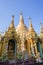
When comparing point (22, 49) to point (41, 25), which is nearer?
point (22, 49)

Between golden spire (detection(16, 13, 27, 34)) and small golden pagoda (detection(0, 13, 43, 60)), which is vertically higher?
golden spire (detection(16, 13, 27, 34))

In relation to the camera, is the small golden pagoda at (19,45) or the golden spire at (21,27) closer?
the small golden pagoda at (19,45)

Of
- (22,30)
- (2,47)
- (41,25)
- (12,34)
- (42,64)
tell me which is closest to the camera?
(42,64)

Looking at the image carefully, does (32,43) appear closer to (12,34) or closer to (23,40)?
(23,40)

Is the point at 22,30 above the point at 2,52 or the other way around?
above

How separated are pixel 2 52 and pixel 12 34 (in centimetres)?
326

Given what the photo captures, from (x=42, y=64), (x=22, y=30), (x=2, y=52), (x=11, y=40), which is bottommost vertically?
(x=42, y=64)

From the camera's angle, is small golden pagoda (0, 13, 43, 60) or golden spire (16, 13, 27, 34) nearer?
small golden pagoda (0, 13, 43, 60)

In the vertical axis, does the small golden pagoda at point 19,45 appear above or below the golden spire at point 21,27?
below

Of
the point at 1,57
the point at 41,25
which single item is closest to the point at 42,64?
the point at 1,57

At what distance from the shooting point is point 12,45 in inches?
830

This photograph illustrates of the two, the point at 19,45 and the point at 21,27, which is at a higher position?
the point at 21,27

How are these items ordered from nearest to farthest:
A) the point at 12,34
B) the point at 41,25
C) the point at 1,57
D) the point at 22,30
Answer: the point at 1,57 < the point at 12,34 < the point at 22,30 < the point at 41,25

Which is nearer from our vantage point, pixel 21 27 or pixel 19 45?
pixel 19 45
